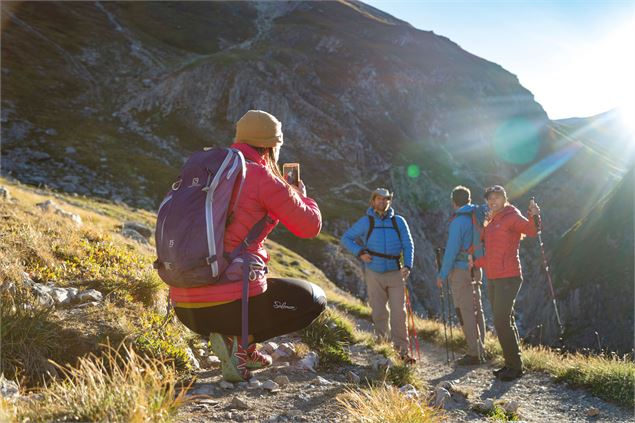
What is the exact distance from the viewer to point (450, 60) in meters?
105

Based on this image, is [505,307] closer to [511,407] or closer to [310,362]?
[511,407]

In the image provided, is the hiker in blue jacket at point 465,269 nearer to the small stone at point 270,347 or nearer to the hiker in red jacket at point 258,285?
the small stone at point 270,347

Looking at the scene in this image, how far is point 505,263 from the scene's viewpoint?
8.11 m

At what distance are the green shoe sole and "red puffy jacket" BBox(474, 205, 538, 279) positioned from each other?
5.26 m

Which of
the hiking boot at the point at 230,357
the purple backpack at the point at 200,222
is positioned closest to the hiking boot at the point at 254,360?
the hiking boot at the point at 230,357

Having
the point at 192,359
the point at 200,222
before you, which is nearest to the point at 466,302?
the point at 192,359

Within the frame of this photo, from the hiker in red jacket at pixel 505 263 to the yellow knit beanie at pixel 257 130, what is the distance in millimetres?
5181

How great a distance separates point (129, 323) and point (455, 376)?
6288 millimetres

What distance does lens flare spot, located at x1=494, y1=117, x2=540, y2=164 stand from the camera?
86.4m

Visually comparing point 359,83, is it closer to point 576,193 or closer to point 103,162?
point 576,193

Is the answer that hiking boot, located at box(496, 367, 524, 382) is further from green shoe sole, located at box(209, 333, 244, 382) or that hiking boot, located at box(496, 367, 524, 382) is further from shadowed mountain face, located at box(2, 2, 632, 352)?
shadowed mountain face, located at box(2, 2, 632, 352)

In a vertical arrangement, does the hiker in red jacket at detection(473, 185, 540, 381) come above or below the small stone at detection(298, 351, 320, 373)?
above

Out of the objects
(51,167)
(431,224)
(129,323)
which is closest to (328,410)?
(129,323)

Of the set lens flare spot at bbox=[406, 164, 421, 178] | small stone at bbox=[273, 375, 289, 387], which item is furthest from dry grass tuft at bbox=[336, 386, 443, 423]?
lens flare spot at bbox=[406, 164, 421, 178]
